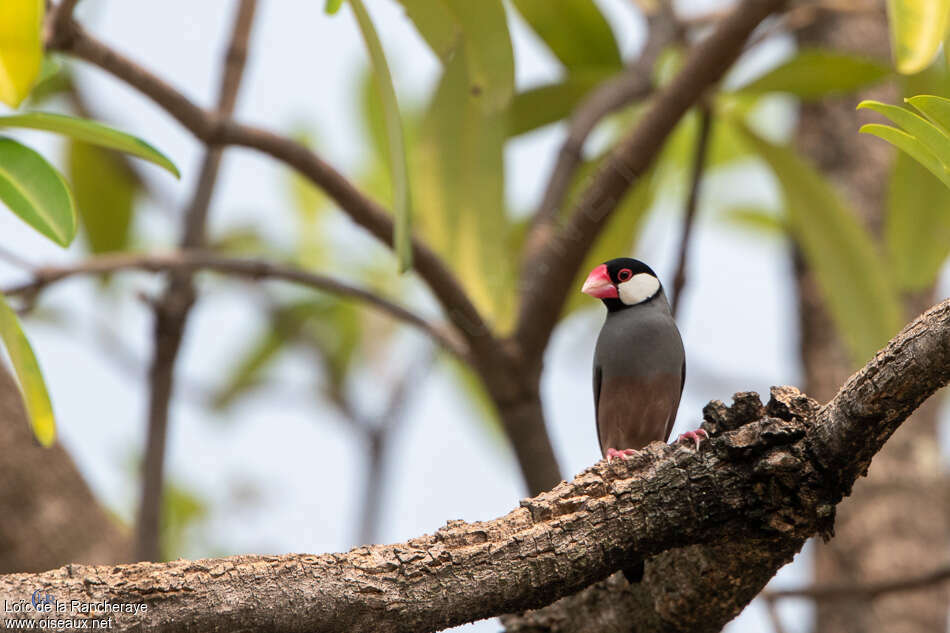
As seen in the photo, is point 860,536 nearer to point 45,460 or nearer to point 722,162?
point 722,162

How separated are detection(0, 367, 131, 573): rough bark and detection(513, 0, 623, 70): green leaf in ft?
8.85

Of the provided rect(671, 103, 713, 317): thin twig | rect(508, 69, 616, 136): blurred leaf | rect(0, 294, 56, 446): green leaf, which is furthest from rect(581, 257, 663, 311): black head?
rect(0, 294, 56, 446): green leaf

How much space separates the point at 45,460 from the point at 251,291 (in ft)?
8.52

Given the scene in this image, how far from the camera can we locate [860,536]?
16.4ft

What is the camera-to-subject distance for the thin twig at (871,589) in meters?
3.80

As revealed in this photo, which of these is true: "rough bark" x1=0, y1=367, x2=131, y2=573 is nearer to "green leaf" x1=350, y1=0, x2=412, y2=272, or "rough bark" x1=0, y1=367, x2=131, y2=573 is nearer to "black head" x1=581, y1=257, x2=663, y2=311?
"black head" x1=581, y1=257, x2=663, y2=311

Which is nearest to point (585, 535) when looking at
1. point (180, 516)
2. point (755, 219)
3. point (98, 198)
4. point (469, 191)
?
point (469, 191)

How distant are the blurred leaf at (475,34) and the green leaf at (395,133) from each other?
1.12ft

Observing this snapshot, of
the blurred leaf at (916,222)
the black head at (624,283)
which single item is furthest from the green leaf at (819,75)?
the black head at (624,283)

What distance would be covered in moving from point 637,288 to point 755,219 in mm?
3066

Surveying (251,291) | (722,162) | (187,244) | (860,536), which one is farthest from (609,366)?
(251,291)

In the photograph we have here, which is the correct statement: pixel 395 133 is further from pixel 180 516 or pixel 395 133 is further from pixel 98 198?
pixel 180 516

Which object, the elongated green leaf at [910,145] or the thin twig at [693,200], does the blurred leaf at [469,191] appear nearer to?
the thin twig at [693,200]

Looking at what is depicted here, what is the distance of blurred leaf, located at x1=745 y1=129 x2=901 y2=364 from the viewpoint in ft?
12.9
